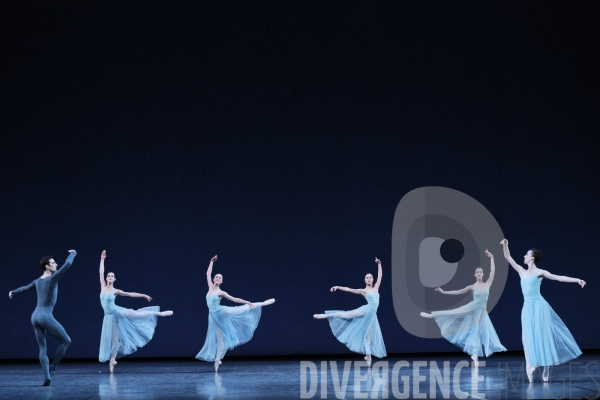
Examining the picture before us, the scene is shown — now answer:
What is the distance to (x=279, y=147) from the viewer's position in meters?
9.46

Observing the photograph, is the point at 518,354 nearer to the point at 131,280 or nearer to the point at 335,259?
the point at 335,259

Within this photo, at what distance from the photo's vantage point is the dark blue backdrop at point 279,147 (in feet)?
30.2

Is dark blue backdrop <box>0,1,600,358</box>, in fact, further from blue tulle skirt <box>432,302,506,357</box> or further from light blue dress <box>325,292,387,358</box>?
blue tulle skirt <box>432,302,506,357</box>

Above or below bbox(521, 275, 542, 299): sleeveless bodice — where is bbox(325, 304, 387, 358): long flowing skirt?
below

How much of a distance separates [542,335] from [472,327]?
207cm

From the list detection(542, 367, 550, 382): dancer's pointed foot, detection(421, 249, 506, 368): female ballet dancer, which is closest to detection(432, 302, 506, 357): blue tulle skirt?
detection(421, 249, 506, 368): female ballet dancer

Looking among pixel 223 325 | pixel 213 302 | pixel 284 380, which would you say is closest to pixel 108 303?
pixel 213 302

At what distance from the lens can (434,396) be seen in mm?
5168

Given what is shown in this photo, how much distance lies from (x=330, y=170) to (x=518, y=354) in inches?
149

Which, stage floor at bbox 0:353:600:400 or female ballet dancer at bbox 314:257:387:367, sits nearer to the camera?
stage floor at bbox 0:353:600:400

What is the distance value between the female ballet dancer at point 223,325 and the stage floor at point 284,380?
0.85 ft

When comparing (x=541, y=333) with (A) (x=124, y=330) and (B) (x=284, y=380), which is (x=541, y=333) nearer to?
(B) (x=284, y=380)

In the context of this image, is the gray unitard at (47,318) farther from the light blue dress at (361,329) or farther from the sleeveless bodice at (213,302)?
the light blue dress at (361,329)

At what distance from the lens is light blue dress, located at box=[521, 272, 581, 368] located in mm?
6062
